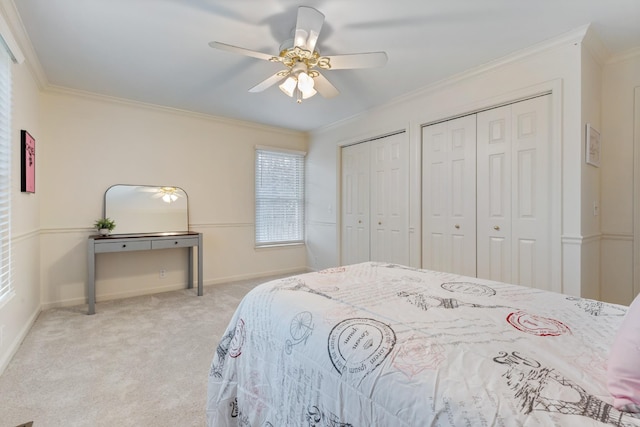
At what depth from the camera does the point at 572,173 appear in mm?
2342

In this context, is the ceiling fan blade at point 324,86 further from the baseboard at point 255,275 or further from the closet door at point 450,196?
the baseboard at point 255,275

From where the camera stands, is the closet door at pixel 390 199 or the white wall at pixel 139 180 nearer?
the white wall at pixel 139 180

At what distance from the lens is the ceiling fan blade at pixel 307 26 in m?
1.86

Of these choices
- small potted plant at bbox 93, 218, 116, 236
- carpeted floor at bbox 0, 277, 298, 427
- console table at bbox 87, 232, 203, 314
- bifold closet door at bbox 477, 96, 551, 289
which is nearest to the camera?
carpeted floor at bbox 0, 277, 298, 427

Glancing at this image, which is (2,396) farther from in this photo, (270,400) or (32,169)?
(32,169)

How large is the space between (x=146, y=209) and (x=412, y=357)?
393cm

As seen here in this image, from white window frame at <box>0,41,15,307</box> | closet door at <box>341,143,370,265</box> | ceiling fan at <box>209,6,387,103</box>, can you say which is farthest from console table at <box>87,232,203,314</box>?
ceiling fan at <box>209,6,387,103</box>

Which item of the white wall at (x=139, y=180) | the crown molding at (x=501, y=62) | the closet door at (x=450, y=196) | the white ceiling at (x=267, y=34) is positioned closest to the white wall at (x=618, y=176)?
the white ceiling at (x=267, y=34)

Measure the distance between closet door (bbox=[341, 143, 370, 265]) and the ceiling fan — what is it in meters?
1.92

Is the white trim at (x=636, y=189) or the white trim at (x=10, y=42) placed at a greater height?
the white trim at (x=10, y=42)

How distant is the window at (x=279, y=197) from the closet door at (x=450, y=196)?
2380 millimetres

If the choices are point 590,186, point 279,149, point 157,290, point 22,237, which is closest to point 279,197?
point 279,149

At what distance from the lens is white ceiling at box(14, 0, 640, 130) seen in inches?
79.3

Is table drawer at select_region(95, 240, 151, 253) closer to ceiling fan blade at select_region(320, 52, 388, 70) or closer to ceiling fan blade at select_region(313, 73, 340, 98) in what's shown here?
ceiling fan blade at select_region(313, 73, 340, 98)
